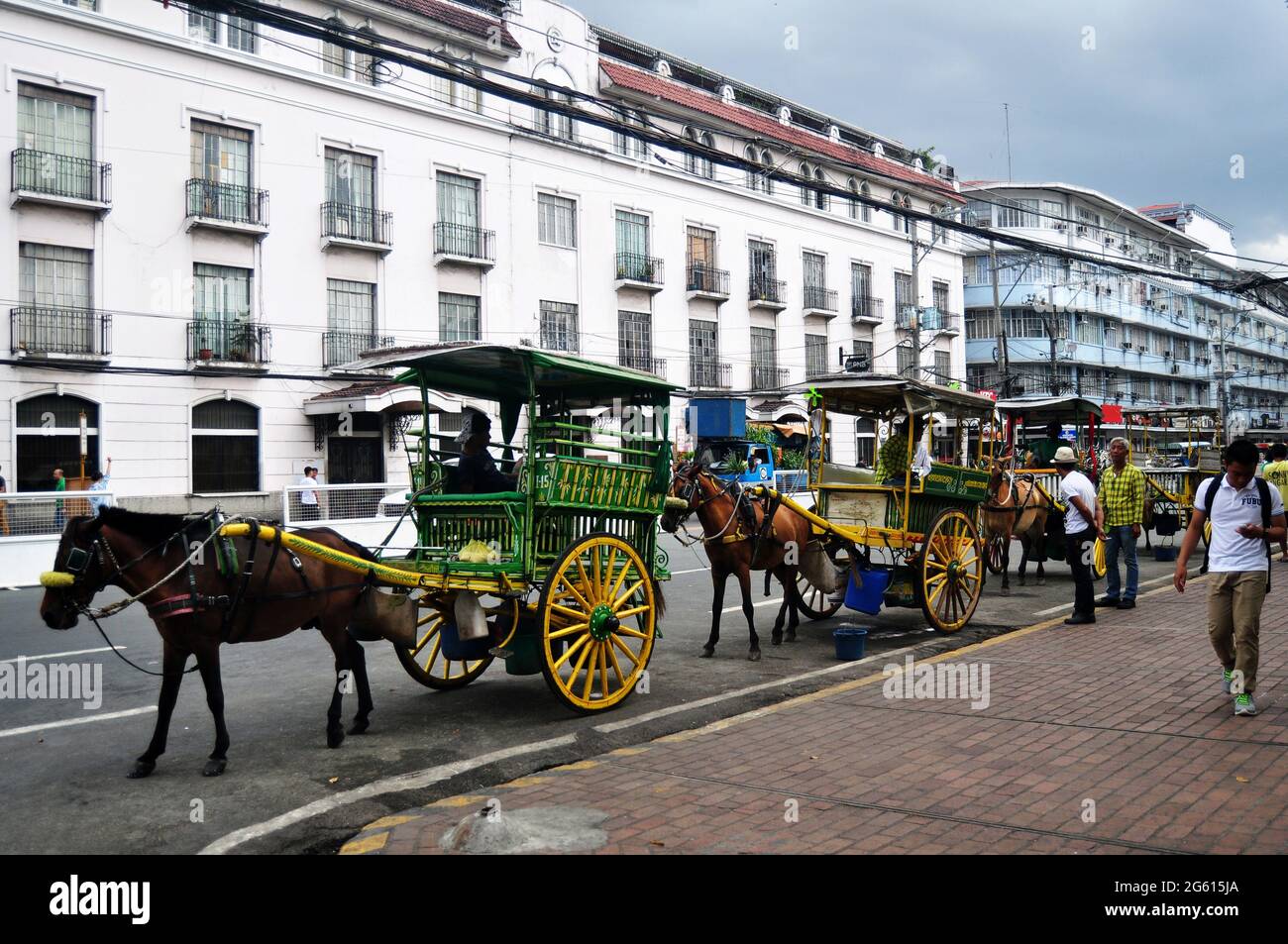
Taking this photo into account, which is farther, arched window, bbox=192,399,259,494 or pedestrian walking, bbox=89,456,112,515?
arched window, bbox=192,399,259,494

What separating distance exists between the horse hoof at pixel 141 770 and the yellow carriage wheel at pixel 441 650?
76.7 inches

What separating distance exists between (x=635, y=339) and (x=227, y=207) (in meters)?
13.5

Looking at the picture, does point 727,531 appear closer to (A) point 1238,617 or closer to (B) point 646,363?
(A) point 1238,617

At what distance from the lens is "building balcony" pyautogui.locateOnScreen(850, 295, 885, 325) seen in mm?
41094

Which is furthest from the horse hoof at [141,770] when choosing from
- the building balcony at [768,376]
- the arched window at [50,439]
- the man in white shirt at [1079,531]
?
the building balcony at [768,376]

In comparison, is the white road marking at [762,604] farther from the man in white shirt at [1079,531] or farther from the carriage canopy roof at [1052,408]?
the carriage canopy roof at [1052,408]

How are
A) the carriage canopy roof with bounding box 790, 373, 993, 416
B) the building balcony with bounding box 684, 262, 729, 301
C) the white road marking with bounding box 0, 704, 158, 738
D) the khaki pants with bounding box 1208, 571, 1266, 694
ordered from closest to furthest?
the khaki pants with bounding box 1208, 571, 1266, 694, the white road marking with bounding box 0, 704, 158, 738, the carriage canopy roof with bounding box 790, 373, 993, 416, the building balcony with bounding box 684, 262, 729, 301

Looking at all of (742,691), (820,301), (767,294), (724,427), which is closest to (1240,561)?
(742,691)

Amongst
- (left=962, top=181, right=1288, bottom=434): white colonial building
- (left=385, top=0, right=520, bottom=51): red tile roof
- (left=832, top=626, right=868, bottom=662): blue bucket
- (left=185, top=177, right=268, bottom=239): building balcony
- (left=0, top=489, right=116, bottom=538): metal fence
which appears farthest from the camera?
(left=962, top=181, right=1288, bottom=434): white colonial building

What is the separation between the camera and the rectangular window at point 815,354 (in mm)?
39312

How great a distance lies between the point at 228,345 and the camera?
24.6 metres

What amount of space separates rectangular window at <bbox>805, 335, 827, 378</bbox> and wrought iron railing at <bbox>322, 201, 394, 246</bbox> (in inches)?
712

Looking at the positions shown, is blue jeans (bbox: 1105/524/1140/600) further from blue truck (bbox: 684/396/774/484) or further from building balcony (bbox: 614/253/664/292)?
building balcony (bbox: 614/253/664/292)

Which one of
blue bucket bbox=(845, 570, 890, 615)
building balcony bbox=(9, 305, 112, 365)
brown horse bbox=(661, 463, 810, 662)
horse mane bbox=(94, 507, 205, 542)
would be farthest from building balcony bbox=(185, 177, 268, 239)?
horse mane bbox=(94, 507, 205, 542)
